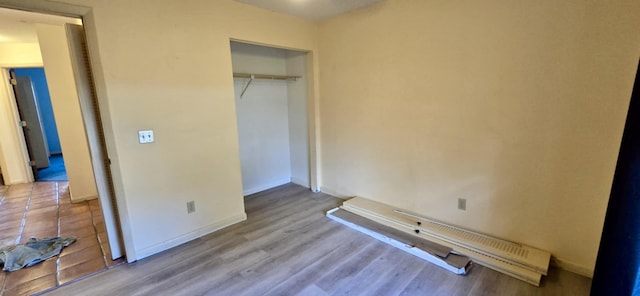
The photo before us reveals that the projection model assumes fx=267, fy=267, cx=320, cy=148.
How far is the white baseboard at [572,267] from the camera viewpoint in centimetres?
204

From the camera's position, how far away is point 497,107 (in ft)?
7.50

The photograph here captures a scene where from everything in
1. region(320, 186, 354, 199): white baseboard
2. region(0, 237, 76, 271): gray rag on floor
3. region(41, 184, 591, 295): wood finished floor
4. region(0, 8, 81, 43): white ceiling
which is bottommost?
region(41, 184, 591, 295): wood finished floor

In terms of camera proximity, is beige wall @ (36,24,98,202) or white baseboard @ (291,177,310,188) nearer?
beige wall @ (36,24,98,202)

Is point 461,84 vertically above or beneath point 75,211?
above

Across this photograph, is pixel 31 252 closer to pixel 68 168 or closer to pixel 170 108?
pixel 68 168

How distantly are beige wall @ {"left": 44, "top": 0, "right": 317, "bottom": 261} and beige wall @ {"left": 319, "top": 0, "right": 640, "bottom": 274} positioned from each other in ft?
4.96

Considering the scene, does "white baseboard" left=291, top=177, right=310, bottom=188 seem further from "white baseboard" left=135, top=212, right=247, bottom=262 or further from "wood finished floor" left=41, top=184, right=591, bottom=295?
"wood finished floor" left=41, top=184, right=591, bottom=295

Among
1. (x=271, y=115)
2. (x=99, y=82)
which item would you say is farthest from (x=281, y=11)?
(x=99, y=82)

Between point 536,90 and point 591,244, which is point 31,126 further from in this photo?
point 591,244

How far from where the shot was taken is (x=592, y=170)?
1938 millimetres

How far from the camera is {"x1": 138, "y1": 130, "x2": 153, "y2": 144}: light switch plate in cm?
233

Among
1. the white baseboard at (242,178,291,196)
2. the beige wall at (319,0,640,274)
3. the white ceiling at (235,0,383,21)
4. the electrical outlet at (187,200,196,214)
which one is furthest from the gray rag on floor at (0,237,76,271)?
the beige wall at (319,0,640,274)

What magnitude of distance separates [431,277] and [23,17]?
16.3 feet

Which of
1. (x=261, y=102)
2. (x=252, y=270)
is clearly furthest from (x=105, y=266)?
(x=261, y=102)
